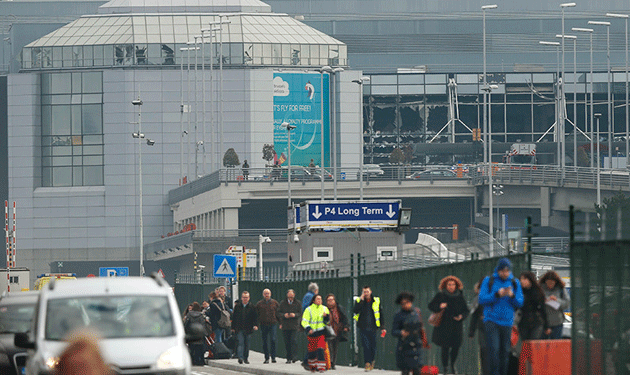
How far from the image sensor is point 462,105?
4574 inches

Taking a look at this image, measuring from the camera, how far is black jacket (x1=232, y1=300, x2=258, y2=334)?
30.5 meters

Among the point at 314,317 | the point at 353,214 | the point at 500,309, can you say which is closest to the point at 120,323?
the point at 500,309

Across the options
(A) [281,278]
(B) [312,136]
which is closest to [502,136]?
(B) [312,136]

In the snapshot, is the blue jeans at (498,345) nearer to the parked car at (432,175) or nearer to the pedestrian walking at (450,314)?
the pedestrian walking at (450,314)

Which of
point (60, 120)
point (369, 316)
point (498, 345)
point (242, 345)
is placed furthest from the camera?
point (60, 120)

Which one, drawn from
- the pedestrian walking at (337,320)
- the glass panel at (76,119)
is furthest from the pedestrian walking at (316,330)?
the glass panel at (76,119)

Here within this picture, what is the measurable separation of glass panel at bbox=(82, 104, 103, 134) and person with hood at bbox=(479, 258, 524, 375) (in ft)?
314

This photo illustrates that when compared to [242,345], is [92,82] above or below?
above

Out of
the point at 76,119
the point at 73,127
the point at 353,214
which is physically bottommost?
the point at 353,214

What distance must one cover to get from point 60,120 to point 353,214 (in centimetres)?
7005

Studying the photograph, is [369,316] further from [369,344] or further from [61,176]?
[61,176]

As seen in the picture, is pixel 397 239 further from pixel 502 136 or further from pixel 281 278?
pixel 502 136

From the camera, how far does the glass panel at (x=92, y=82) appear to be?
110188mm

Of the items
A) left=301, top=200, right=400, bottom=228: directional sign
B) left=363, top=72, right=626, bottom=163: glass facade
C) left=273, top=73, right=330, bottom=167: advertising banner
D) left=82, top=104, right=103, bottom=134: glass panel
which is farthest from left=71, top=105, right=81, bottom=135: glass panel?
left=301, top=200, right=400, bottom=228: directional sign
